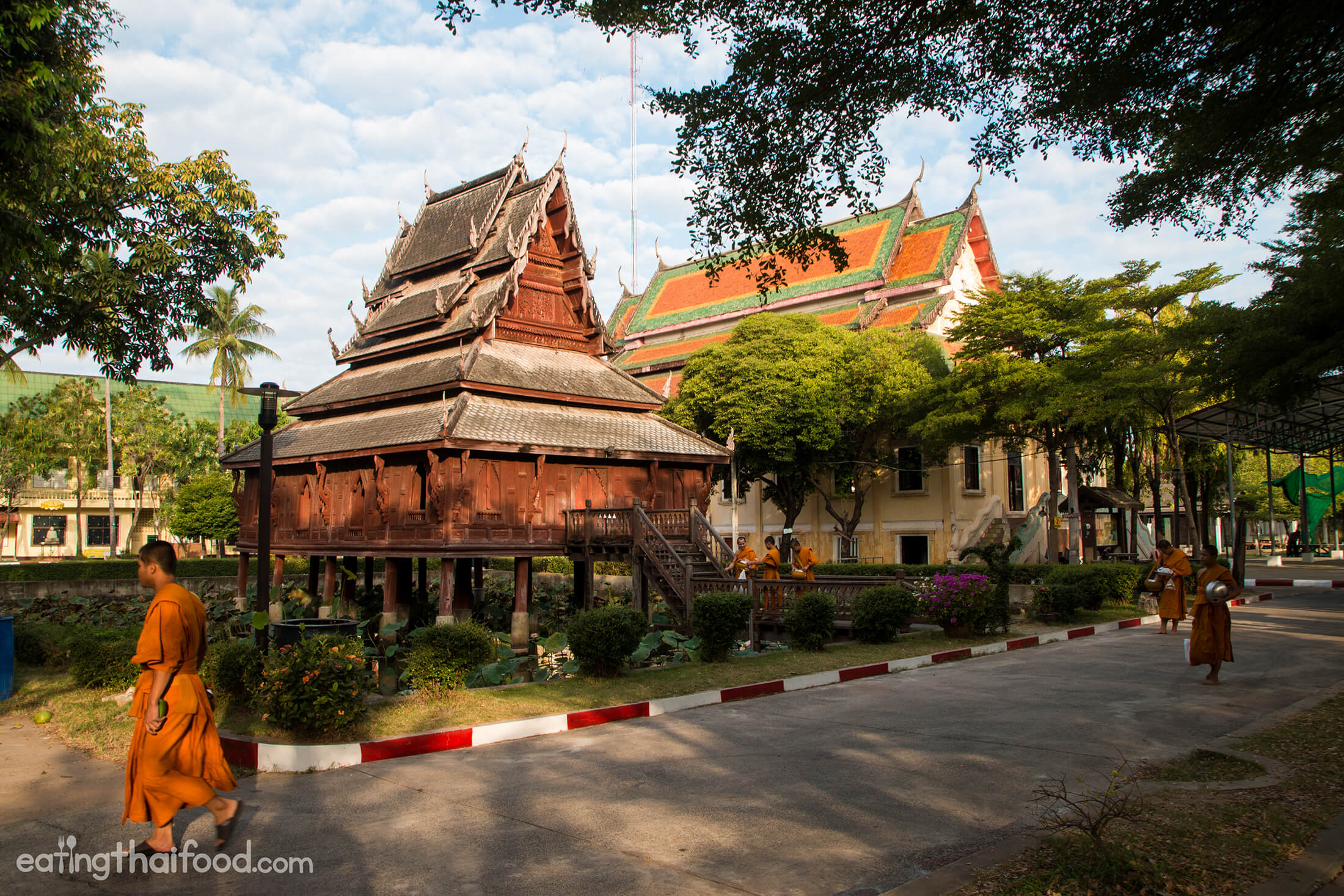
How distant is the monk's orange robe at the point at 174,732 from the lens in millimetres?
5031

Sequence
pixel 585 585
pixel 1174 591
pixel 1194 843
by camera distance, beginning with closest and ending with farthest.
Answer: pixel 1194 843
pixel 1174 591
pixel 585 585

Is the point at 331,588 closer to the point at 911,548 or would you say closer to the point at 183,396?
the point at 911,548

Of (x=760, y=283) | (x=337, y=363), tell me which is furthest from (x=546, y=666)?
(x=337, y=363)

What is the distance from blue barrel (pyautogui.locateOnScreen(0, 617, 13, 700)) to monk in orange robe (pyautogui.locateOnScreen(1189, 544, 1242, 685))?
14.0 m

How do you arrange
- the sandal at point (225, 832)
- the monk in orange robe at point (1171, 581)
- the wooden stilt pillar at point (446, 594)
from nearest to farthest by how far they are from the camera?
1. the sandal at point (225, 832)
2. the monk in orange robe at point (1171, 581)
3. the wooden stilt pillar at point (446, 594)

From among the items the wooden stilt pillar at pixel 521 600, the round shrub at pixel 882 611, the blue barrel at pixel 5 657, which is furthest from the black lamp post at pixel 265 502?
the wooden stilt pillar at pixel 521 600

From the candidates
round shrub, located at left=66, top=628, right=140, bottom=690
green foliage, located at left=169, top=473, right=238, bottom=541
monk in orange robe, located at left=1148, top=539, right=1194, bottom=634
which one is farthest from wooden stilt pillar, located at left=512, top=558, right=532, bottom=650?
green foliage, located at left=169, top=473, right=238, bottom=541

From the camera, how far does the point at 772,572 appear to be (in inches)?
660

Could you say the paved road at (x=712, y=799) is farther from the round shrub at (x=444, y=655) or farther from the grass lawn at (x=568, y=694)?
the round shrub at (x=444, y=655)

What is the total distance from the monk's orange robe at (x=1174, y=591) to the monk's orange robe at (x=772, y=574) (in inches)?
249

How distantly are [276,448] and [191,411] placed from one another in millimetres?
45670

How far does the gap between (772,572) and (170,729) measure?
12.6 metres

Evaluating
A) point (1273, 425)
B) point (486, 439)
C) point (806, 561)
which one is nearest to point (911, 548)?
point (1273, 425)

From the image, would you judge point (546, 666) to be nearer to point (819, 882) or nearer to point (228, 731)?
point (228, 731)
